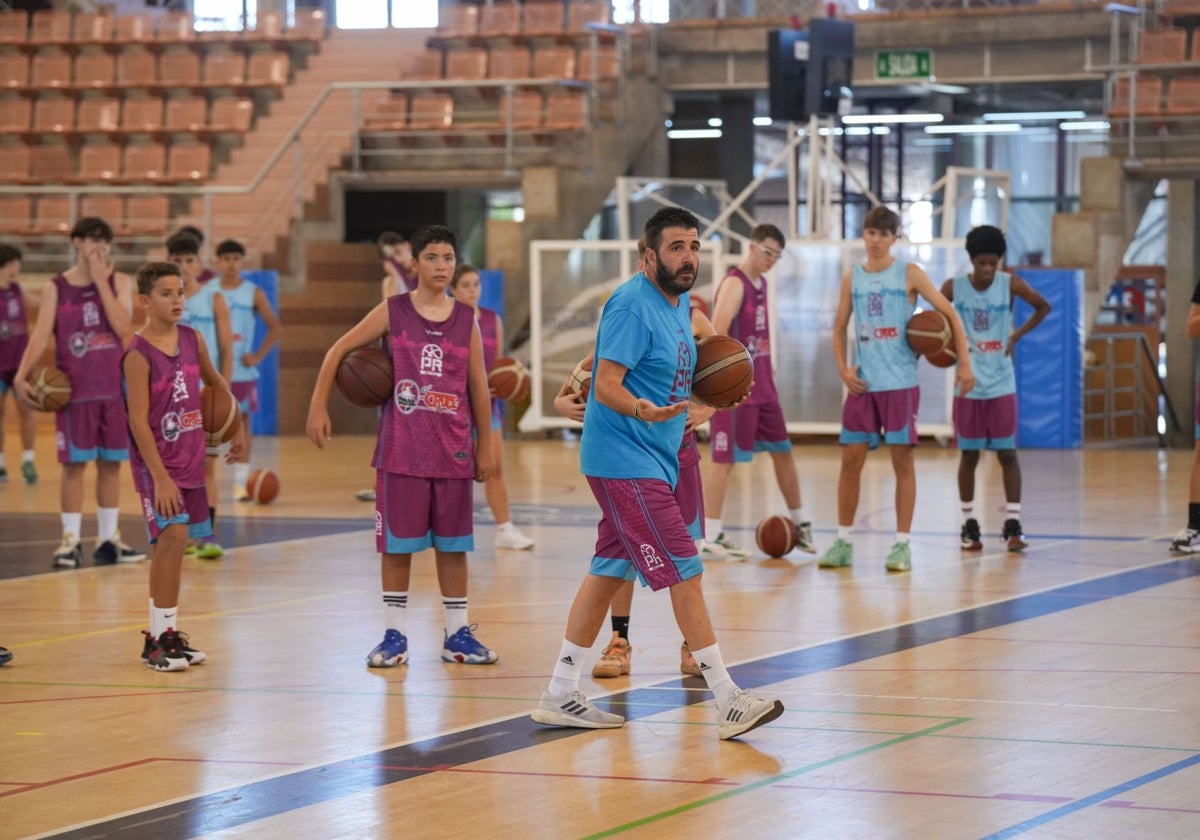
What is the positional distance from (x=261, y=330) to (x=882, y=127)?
1164 centimetres

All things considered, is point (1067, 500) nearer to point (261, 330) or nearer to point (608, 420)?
point (608, 420)

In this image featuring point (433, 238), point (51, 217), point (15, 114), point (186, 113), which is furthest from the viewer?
point (15, 114)

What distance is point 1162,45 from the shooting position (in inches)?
787

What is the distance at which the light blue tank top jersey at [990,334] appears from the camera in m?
10.1

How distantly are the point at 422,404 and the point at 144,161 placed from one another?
1653 centimetres

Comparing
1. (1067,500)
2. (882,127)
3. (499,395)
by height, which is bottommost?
(1067,500)

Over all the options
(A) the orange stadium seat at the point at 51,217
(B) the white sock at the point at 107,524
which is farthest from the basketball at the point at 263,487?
(A) the orange stadium seat at the point at 51,217

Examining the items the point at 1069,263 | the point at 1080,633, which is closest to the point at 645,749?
the point at 1080,633

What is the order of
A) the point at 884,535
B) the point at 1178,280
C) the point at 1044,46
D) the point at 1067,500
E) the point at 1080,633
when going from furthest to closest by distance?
the point at 1178,280 < the point at 1044,46 < the point at 1067,500 < the point at 884,535 < the point at 1080,633

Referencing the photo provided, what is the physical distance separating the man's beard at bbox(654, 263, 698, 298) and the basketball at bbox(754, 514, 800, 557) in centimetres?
427

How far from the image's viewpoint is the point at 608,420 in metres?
5.54

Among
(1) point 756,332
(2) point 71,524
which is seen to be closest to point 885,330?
(1) point 756,332

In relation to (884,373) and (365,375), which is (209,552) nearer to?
(365,375)

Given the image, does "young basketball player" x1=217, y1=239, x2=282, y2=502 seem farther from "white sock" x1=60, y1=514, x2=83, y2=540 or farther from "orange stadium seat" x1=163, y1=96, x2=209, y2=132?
"orange stadium seat" x1=163, y1=96, x2=209, y2=132
